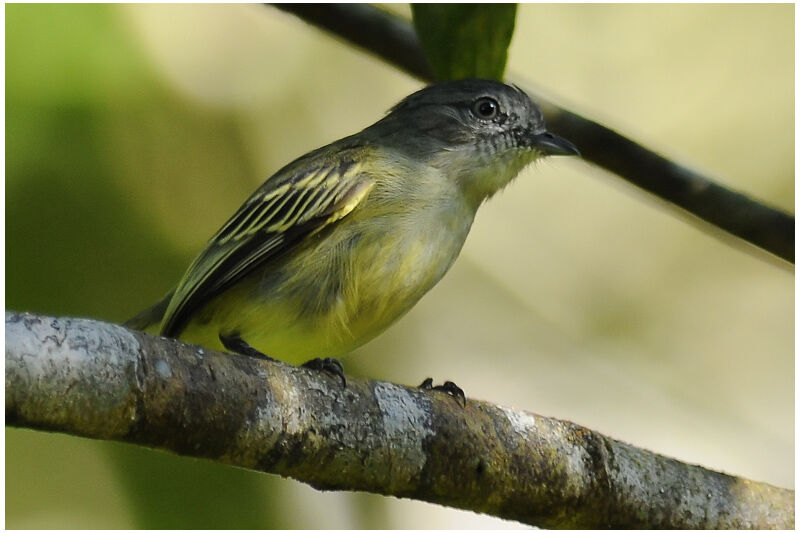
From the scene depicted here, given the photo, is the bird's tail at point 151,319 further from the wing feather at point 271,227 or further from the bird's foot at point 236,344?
the bird's foot at point 236,344

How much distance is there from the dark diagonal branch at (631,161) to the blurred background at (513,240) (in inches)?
74.7

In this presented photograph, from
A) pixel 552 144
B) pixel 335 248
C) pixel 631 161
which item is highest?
pixel 552 144

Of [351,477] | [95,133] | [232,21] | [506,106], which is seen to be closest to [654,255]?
[506,106]

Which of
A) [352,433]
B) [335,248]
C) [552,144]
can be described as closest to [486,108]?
[552,144]

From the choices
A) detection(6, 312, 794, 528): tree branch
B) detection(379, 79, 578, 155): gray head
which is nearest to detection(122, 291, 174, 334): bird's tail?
detection(379, 79, 578, 155): gray head

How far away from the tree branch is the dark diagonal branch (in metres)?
0.85

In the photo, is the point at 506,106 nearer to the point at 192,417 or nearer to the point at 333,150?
the point at 333,150

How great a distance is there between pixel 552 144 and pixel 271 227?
1263 mm

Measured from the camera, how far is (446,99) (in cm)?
507

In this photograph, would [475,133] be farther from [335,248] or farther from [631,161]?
[631,161]

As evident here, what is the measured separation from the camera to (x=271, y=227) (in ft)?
14.1

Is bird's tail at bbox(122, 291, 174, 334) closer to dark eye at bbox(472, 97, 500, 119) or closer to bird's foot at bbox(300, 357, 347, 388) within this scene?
bird's foot at bbox(300, 357, 347, 388)

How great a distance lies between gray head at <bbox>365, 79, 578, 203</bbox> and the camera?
468 centimetres


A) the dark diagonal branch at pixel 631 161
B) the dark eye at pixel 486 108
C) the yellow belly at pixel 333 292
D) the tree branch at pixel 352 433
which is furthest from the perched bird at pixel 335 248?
the tree branch at pixel 352 433
